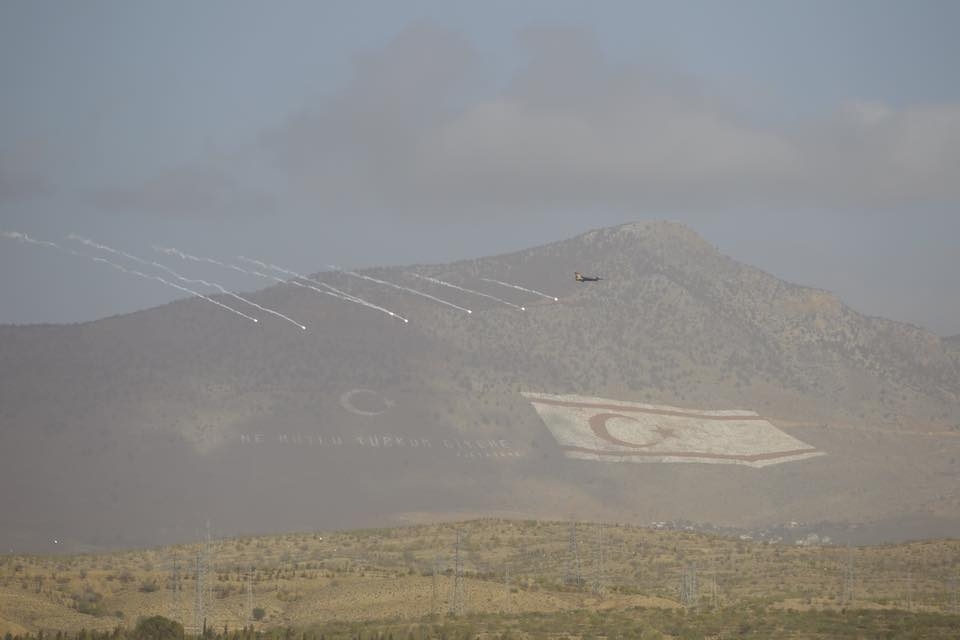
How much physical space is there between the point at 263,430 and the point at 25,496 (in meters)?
33.2

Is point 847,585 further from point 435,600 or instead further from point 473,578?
point 435,600

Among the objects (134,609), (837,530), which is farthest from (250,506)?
(134,609)

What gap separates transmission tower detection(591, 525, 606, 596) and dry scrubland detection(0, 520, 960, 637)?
0.21m

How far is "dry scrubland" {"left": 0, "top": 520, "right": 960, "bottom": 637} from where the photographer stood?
8150 centimetres

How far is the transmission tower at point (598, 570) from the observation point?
3659 inches

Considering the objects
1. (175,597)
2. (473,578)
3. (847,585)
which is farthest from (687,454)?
(175,597)

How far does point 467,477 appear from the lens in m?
186

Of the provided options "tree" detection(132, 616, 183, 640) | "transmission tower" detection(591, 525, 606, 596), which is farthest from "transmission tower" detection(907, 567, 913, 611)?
"tree" detection(132, 616, 183, 640)

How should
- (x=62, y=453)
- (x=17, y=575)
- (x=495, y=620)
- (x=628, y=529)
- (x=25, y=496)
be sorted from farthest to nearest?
(x=62, y=453), (x=25, y=496), (x=628, y=529), (x=17, y=575), (x=495, y=620)

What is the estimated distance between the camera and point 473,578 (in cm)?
9325

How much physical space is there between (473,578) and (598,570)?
22.8 m

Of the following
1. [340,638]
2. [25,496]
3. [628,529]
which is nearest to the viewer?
[340,638]

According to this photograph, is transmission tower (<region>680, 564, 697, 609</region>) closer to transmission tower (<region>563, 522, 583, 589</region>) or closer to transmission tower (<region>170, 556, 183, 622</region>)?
transmission tower (<region>563, 522, 583, 589</region>)

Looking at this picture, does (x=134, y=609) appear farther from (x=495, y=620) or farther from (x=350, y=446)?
(x=350, y=446)
